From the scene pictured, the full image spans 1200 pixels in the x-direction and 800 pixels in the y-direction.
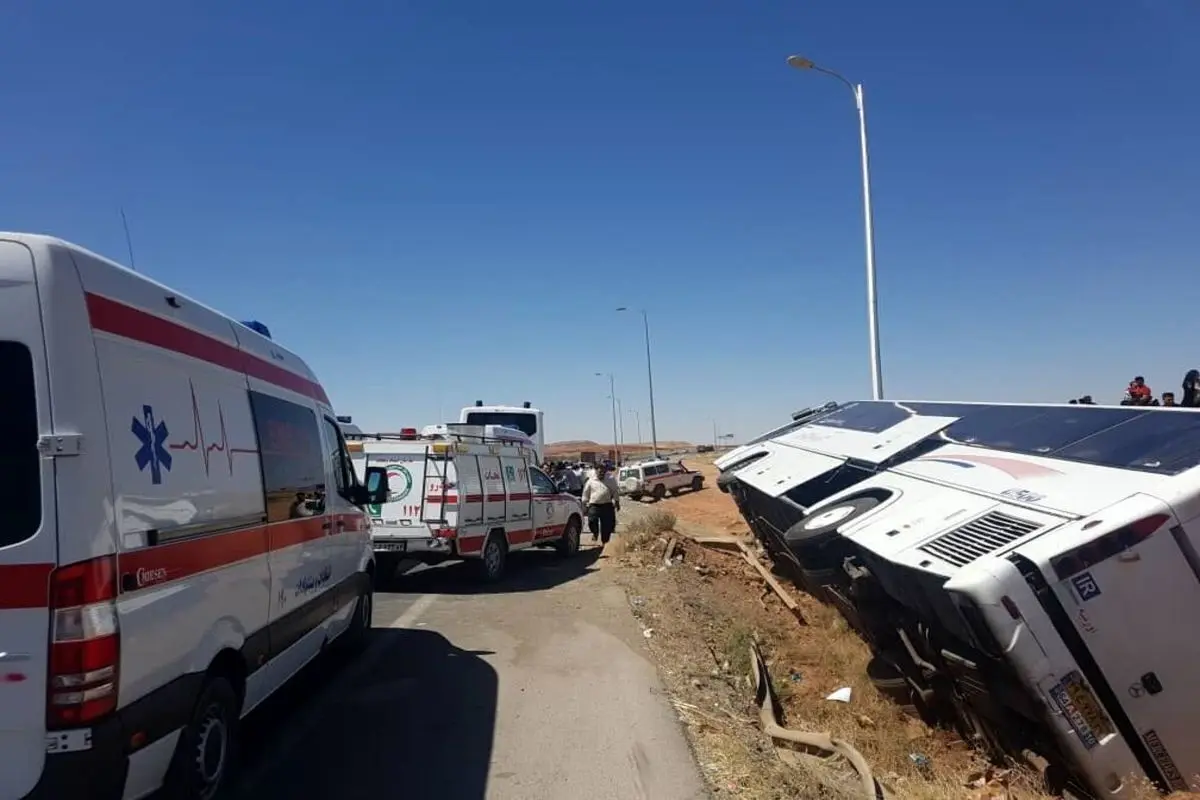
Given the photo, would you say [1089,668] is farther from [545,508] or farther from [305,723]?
[545,508]

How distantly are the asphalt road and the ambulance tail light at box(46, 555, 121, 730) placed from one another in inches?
70.5

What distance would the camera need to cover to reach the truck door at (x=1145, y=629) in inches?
173

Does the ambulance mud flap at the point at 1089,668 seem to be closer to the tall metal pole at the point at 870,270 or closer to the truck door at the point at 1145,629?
the truck door at the point at 1145,629

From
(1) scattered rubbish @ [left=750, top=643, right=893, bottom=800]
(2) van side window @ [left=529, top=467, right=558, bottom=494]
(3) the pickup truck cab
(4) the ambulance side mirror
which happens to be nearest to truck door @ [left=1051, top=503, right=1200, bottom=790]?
(1) scattered rubbish @ [left=750, top=643, right=893, bottom=800]

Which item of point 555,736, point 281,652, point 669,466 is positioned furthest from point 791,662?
point 669,466

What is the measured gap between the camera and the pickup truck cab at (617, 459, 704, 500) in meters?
42.3

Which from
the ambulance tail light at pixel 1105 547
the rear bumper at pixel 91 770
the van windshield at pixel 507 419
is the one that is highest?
the van windshield at pixel 507 419

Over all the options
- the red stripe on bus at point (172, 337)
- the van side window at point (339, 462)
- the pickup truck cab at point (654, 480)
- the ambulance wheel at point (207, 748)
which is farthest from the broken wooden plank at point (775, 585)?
the pickup truck cab at point (654, 480)

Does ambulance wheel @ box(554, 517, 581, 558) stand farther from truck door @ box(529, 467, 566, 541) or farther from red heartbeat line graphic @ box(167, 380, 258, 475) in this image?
red heartbeat line graphic @ box(167, 380, 258, 475)

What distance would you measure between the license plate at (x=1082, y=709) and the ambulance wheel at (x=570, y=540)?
12.1 metres

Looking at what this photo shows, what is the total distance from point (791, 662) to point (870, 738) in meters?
2.59

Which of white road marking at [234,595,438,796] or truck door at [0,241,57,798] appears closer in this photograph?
truck door at [0,241,57,798]

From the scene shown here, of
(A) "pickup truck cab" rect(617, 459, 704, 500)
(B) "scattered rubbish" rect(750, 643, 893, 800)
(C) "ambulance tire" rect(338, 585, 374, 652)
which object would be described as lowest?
(A) "pickup truck cab" rect(617, 459, 704, 500)

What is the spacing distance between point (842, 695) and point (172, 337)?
5.73 m
